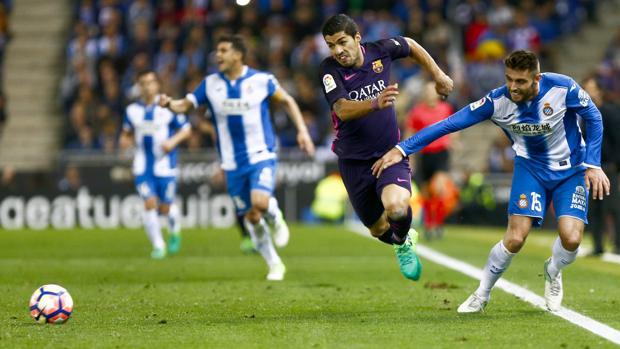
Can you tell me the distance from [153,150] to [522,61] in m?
9.11

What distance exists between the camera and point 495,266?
29.5 feet

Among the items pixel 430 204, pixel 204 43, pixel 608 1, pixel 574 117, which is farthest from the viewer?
pixel 608 1

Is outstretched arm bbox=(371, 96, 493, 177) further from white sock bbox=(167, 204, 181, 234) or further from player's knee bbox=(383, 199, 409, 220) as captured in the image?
white sock bbox=(167, 204, 181, 234)

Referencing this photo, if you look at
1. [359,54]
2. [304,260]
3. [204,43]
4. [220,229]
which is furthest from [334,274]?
[204,43]

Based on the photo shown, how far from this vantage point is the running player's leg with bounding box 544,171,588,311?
8.87 m

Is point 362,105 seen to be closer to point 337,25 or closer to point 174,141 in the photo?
point 337,25

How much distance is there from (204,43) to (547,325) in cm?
1964

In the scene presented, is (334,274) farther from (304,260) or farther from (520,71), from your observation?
(520,71)

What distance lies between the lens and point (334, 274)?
13.0 metres

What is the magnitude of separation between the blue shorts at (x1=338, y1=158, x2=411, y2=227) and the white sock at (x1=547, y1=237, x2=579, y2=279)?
1.27 meters

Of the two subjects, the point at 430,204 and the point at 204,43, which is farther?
the point at 204,43

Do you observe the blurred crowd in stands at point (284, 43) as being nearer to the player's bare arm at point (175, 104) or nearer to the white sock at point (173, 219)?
the white sock at point (173, 219)

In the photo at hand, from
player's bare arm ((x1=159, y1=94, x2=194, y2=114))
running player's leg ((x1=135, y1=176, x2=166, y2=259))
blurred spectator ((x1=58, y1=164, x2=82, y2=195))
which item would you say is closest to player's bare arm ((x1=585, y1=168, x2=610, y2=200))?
player's bare arm ((x1=159, y1=94, x2=194, y2=114))

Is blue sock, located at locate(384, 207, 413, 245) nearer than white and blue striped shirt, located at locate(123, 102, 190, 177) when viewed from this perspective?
Yes
